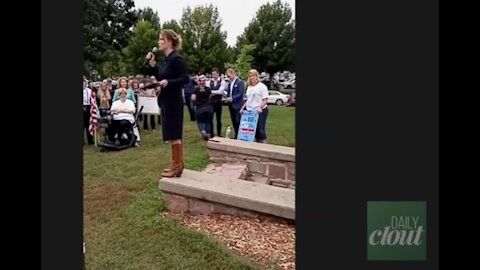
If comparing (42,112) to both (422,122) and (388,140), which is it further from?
(422,122)

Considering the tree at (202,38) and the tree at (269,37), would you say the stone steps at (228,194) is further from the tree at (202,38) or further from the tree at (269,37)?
the tree at (269,37)

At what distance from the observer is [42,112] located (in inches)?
98.2

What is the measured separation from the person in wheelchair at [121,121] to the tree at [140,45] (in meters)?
1.35

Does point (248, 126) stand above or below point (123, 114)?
below

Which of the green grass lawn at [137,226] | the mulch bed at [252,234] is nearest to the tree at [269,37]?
the green grass lawn at [137,226]

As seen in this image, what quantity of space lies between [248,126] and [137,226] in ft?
9.28

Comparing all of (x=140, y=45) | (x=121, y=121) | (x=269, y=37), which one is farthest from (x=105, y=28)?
(x=269, y=37)

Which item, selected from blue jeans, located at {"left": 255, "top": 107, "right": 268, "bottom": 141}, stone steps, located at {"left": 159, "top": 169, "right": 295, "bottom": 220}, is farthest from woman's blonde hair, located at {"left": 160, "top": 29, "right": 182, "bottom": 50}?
blue jeans, located at {"left": 255, "top": 107, "right": 268, "bottom": 141}

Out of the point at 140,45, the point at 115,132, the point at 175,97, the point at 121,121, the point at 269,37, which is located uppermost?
the point at 269,37

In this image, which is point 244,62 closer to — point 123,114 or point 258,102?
point 258,102

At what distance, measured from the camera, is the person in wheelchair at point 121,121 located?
4.88 metres

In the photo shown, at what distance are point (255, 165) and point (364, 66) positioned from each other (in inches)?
101

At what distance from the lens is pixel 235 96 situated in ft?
19.0
